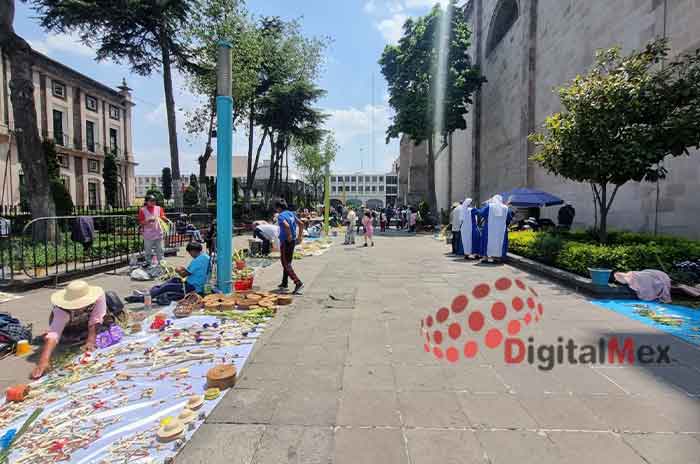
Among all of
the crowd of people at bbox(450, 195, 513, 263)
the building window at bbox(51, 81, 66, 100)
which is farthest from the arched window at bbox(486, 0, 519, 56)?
the building window at bbox(51, 81, 66, 100)

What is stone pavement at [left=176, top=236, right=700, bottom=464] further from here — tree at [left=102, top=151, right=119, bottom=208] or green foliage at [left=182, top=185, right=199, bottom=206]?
tree at [left=102, top=151, right=119, bottom=208]

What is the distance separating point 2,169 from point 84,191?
9708 millimetres

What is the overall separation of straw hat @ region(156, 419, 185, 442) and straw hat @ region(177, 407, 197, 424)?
0.08m

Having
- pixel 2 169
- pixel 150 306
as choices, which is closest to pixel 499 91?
pixel 150 306

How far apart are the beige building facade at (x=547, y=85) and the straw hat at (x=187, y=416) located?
11.8 metres

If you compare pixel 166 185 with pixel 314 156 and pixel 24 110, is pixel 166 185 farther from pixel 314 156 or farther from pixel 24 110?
pixel 24 110

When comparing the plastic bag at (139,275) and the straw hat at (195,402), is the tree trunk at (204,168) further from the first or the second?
the straw hat at (195,402)

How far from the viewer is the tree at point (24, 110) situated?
10.1m

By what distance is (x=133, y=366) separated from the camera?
385cm

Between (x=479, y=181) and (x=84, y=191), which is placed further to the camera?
(x=84, y=191)


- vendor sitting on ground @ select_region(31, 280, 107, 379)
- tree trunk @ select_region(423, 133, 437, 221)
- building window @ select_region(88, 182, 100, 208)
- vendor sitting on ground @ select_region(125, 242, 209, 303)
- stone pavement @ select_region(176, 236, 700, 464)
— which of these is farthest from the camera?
building window @ select_region(88, 182, 100, 208)

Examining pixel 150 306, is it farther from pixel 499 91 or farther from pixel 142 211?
pixel 499 91

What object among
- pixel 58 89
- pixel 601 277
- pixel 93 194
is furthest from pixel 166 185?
pixel 601 277

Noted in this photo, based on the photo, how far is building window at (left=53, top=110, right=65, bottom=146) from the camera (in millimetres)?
31625
